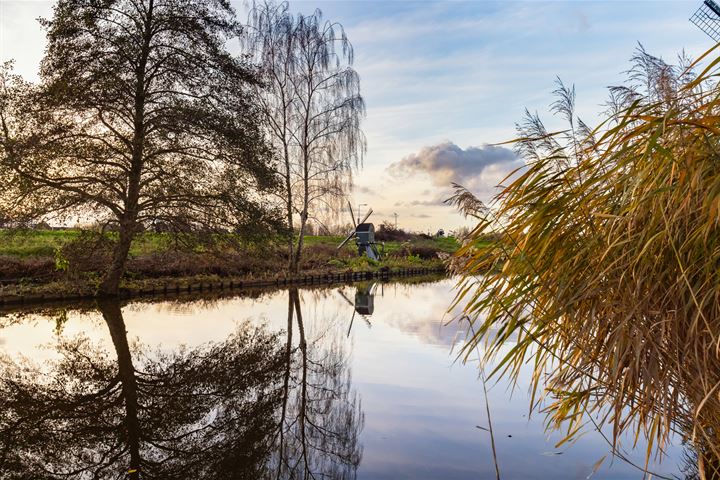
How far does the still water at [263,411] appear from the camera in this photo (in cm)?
365

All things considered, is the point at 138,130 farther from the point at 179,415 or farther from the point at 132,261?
the point at 179,415

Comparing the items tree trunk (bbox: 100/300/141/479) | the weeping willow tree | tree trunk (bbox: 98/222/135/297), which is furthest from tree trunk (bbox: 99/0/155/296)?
the weeping willow tree

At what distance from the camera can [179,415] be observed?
459cm

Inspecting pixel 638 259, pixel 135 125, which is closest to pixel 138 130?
pixel 135 125

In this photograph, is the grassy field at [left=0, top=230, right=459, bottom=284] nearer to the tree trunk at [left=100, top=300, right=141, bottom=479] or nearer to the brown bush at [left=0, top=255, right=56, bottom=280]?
the brown bush at [left=0, top=255, right=56, bottom=280]

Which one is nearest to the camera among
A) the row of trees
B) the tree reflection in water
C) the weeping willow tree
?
the weeping willow tree

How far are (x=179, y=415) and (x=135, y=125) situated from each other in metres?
10.4

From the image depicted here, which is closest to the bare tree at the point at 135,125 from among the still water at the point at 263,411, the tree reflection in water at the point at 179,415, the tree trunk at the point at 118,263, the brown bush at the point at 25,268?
the tree trunk at the point at 118,263

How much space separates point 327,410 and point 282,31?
57.5ft

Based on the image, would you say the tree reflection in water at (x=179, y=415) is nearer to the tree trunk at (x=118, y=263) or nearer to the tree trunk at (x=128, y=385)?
the tree trunk at (x=128, y=385)

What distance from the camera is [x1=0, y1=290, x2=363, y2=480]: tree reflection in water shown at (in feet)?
11.8

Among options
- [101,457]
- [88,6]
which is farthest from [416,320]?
[88,6]

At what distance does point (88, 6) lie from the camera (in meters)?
12.6

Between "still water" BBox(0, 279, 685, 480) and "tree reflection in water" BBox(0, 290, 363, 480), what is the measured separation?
0.02 metres
